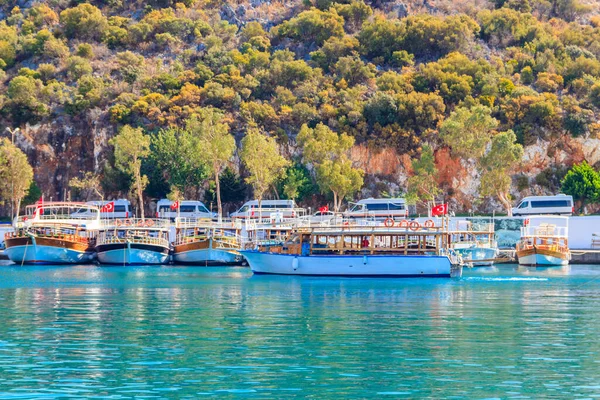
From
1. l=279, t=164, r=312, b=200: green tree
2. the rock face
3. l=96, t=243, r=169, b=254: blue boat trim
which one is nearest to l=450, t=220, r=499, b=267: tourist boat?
l=96, t=243, r=169, b=254: blue boat trim

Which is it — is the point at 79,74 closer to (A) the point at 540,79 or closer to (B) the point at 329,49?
(B) the point at 329,49

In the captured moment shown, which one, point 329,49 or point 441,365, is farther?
point 329,49

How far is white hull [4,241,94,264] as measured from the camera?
9912 centimetres

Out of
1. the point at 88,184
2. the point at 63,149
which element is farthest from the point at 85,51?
the point at 88,184

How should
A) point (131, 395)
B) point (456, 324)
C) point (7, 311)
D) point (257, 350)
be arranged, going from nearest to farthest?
1. point (131, 395)
2. point (257, 350)
3. point (456, 324)
4. point (7, 311)

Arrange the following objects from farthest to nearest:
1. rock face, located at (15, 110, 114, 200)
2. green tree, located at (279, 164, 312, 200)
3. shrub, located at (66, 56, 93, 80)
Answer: shrub, located at (66, 56, 93, 80)
rock face, located at (15, 110, 114, 200)
green tree, located at (279, 164, 312, 200)

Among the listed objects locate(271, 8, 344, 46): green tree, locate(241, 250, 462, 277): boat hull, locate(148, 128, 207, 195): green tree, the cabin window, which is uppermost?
locate(271, 8, 344, 46): green tree

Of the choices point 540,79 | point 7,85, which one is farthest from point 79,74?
point 540,79

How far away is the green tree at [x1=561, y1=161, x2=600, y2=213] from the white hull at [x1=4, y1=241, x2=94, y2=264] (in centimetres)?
5471

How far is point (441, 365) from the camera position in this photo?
1457 inches

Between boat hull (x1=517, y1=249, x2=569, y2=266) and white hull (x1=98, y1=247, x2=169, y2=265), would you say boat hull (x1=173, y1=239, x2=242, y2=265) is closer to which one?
white hull (x1=98, y1=247, x2=169, y2=265)

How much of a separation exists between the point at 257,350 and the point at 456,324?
11.8 meters

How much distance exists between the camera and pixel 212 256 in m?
99.7

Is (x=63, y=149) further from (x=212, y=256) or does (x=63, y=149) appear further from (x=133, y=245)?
(x=212, y=256)
